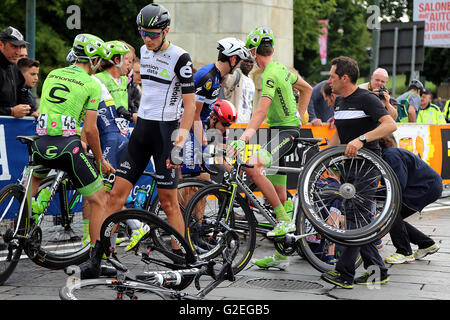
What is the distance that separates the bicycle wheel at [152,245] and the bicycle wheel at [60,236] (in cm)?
137

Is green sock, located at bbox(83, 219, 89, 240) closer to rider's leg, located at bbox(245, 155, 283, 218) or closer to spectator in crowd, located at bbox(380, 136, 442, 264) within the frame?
rider's leg, located at bbox(245, 155, 283, 218)

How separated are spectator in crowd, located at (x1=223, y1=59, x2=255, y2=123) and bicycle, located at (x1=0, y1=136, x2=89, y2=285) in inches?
163

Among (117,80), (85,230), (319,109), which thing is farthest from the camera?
(319,109)

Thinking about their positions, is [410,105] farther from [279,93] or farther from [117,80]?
[117,80]

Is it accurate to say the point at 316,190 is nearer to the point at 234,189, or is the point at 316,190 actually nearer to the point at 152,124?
the point at 234,189

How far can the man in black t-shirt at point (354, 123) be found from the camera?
6105 mm

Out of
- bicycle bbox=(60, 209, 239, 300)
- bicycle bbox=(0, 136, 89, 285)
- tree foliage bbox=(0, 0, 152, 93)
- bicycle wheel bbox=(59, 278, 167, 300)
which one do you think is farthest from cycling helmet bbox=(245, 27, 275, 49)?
tree foliage bbox=(0, 0, 152, 93)

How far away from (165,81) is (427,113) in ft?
37.6

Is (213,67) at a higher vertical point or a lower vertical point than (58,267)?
higher

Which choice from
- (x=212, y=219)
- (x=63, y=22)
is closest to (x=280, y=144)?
(x=212, y=219)

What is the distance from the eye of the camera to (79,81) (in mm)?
6145

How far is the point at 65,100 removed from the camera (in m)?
6.14
